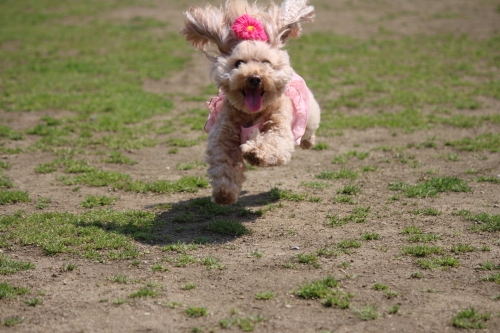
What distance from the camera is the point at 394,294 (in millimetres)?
4613

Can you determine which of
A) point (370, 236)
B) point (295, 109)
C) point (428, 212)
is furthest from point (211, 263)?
point (428, 212)

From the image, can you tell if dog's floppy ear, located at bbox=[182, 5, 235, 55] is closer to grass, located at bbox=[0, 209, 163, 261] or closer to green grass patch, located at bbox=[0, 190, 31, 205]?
grass, located at bbox=[0, 209, 163, 261]

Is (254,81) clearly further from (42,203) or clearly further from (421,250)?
(42,203)

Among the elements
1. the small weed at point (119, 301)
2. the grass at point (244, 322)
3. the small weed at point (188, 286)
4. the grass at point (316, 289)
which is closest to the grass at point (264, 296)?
the grass at point (316, 289)

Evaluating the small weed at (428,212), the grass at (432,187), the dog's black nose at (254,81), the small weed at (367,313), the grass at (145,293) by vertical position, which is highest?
the dog's black nose at (254,81)

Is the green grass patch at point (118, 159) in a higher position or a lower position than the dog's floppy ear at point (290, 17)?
lower

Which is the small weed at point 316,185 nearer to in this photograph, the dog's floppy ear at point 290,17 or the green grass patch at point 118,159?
the dog's floppy ear at point 290,17

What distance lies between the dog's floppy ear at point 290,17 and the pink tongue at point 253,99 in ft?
2.52

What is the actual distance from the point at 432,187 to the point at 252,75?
2927 millimetres

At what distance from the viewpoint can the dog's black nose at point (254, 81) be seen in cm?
570

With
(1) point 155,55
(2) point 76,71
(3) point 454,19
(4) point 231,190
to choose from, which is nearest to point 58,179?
(4) point 231,190

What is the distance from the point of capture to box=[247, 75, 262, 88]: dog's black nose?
18.7 feet

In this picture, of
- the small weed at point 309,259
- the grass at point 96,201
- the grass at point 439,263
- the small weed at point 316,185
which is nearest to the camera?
the grass at point 439,263

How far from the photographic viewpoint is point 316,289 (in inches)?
183
